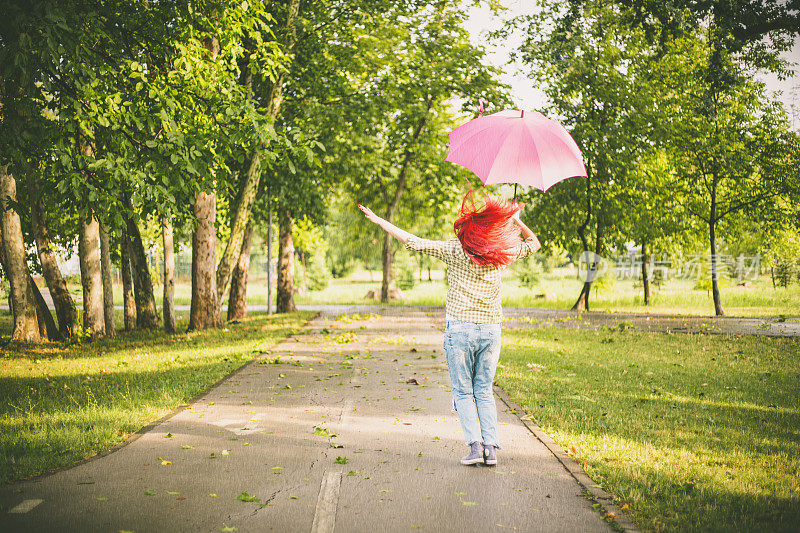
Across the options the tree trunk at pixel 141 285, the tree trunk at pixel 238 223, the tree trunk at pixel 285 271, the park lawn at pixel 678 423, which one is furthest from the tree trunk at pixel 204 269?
the park lawn at pixel 678 423

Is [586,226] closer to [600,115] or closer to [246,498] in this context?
[600,115]

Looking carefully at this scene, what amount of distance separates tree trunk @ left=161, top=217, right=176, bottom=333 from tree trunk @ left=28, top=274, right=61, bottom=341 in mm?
2522

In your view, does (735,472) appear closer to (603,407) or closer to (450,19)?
(603,407)

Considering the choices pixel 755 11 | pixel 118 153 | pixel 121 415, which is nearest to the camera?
pixel 121 415

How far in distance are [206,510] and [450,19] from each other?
71.9ft

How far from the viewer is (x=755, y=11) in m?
10.4

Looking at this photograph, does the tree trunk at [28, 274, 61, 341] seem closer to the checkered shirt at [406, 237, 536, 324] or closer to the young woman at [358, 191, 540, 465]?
the young woman at [358, 191, 540, 465]

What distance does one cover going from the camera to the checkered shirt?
494cm

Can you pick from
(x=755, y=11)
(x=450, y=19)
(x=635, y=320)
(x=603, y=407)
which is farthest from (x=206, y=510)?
(x=450, y=19)

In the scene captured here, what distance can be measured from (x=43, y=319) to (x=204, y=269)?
3724mm

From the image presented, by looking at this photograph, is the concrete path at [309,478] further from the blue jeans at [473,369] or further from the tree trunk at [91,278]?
the tree trunk at [91,278]

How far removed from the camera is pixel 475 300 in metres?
4.94

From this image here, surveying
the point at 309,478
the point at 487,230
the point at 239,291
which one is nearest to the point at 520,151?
the point at 487,230

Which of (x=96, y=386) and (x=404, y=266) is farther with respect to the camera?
(x=404, y=266)
